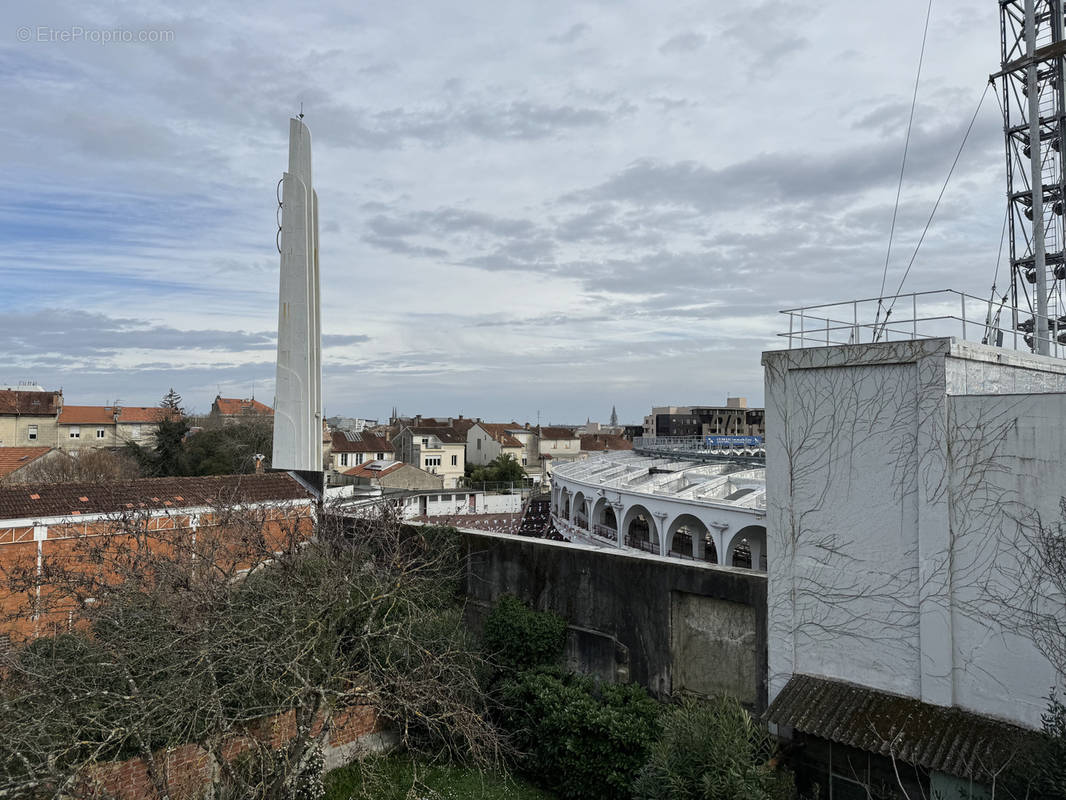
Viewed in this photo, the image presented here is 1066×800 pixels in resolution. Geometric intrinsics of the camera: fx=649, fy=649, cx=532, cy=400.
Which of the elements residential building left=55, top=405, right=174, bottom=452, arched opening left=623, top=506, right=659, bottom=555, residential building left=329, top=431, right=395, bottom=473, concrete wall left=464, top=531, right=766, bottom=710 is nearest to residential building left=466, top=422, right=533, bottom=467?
residential building left=329, top=431, right=395, bottom=473

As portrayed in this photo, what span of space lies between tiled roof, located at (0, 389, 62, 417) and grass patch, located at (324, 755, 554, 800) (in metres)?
50.7

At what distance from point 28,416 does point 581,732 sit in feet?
176

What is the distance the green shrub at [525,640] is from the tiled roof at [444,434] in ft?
157

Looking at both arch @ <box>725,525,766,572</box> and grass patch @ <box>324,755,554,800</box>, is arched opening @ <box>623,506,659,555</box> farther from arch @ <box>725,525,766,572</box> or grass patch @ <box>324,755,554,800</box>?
grass patch @ <box>324,755,554,800</box>

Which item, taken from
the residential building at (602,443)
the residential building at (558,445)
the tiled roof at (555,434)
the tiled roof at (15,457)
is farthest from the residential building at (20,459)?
the residential building at (602,443)

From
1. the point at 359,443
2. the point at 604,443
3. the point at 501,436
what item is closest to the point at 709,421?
the point at 604,443

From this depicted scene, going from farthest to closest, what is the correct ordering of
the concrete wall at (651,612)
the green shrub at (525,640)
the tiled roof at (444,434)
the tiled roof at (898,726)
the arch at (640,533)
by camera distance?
1. the tiled roof at (444,434)
2. the arch at (640,533)
3. the green shrub at (525,640)
4. the concrete wall at (651,612)
5. the tiled roof at (898,726)

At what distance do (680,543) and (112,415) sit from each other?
49135 mm

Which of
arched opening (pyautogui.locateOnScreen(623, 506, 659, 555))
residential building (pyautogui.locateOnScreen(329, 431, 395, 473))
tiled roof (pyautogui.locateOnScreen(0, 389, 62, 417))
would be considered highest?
tiled roof (pyautogui.locateOnScreen(0, 389, 62, 417))

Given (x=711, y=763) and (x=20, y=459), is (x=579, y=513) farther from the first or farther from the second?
(x=711, y=763)

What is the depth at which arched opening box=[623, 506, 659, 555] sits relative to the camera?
83.5ft

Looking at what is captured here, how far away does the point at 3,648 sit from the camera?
8156 mm

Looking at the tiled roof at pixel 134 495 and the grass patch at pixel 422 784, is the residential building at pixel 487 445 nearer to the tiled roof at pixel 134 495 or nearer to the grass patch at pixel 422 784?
the tiled roof at pixel 134 495

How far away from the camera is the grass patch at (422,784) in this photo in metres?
8.88
